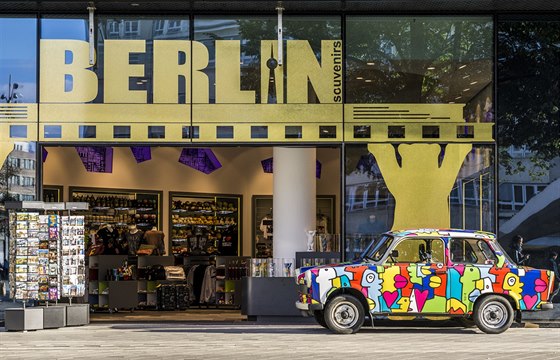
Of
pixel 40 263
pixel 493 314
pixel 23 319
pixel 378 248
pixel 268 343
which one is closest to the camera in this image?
pixel 268 343

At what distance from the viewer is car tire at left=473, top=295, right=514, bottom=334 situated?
58.2ft

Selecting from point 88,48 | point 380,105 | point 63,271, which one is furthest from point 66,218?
point 380,105

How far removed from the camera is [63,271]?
18781mm

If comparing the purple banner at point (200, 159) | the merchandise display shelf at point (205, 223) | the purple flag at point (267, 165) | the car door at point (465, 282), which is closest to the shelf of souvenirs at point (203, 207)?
the merchandise display shelf at point (205, 223)

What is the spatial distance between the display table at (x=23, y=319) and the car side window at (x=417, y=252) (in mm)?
5318

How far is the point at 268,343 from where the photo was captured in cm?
1623

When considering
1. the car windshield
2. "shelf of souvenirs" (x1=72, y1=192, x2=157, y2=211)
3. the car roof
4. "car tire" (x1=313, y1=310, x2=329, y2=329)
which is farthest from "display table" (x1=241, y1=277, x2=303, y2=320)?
"shelf of souvenirs" (x1=72, y1=192, x2=157, y2=211)

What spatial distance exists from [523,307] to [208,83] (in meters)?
6.21

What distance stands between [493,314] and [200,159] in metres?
11.4

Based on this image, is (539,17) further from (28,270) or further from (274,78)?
(28,270)

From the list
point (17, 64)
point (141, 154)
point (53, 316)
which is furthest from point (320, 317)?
point (141, 154)

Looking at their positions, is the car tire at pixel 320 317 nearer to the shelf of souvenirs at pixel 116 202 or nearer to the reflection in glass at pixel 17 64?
the reflection in glass at pixel 17 64

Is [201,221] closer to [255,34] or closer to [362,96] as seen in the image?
[255,34]

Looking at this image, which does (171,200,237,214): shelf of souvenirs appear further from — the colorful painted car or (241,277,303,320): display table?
the colorful painted car
